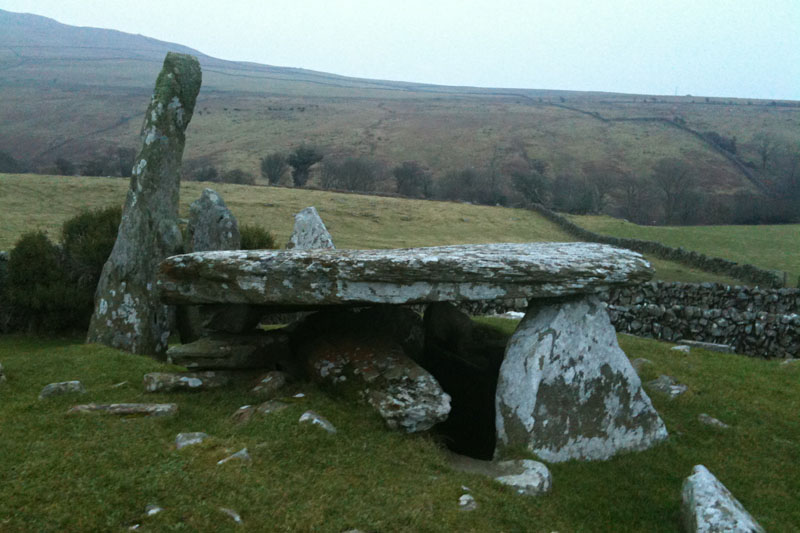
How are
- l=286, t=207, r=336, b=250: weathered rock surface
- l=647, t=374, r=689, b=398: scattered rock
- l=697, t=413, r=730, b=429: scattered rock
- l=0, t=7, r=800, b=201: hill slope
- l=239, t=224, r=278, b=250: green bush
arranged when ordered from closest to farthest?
l=697, t=413, r=730, b=429: scattered rock → l=647, t=374, r=689, b=398: scattered rock → l=286, t=207, r=336, b=250: weathered rock surface → l=239, t=224, r=278, b=250: green bush → l=0, t=7, r=800, b=201: hill slope

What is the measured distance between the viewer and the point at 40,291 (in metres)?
13.5

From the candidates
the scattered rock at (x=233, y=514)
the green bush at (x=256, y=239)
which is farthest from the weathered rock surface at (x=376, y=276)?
the green bush at (x=256, y=239)

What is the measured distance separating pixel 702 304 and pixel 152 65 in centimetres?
20539

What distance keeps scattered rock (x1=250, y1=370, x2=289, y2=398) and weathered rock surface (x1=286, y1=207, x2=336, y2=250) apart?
556 cm

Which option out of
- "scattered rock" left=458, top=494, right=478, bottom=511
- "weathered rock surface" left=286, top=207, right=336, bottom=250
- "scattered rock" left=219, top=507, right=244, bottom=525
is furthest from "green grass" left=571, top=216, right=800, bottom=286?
"scattered rock" left=219, top=507, right=244, bottom=525

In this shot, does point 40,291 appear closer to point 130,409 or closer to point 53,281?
point 53,281

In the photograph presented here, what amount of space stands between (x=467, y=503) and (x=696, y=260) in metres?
25.3

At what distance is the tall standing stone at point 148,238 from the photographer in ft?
36.4

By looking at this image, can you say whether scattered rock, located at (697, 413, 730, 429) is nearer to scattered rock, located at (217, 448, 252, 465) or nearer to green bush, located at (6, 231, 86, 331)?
scattered rock, located at (217, 448, 252, 465)

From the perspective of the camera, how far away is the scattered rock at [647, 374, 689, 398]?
9.07 m

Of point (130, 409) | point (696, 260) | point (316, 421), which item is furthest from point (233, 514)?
point (696, 260)

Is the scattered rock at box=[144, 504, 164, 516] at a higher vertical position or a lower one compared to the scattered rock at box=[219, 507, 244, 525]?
higher

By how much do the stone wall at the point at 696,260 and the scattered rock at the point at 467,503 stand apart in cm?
2075

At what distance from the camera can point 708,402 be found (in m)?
8.87
